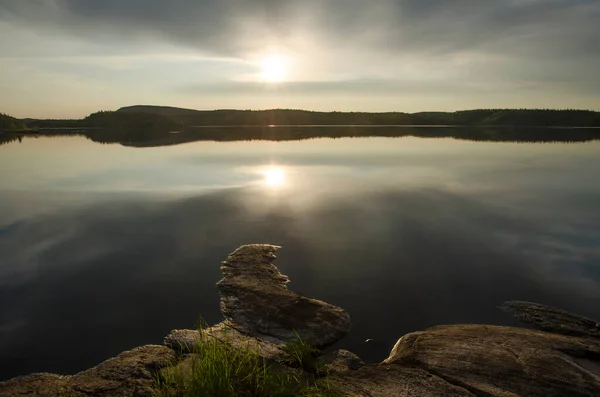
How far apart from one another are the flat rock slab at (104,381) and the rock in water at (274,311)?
2.21 meters

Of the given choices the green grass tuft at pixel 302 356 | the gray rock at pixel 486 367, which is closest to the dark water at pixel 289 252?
the gray rock at pixel 486 367

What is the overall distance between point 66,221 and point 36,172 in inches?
912

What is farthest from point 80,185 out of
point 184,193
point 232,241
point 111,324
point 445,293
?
point 445,293

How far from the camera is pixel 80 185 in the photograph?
30.6 meters

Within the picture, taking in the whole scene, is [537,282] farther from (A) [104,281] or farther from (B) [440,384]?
(A) [104,281]

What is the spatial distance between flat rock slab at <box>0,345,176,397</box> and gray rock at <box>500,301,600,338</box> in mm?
8769

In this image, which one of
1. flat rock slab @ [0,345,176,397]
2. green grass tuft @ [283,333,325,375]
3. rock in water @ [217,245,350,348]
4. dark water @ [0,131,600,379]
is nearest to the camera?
flat rock slab @ [0,345,176,397]

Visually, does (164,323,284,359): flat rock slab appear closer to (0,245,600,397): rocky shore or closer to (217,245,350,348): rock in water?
(0,245,600,397): rocky shore

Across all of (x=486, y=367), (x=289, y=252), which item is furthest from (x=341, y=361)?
(x=289, y=252)

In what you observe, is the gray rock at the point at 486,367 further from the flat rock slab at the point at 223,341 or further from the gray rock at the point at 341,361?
the flat rock slab at the point at 223,341

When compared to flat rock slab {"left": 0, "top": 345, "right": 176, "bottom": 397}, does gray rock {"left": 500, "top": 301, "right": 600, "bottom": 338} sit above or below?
below

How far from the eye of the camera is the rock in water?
9.38 meters

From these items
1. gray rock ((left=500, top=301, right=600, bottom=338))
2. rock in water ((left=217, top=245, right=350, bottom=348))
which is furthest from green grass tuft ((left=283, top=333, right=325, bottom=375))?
gray rock ((left=500, top=301, right=600, bottom=338))

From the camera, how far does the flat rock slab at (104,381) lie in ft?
22.2
